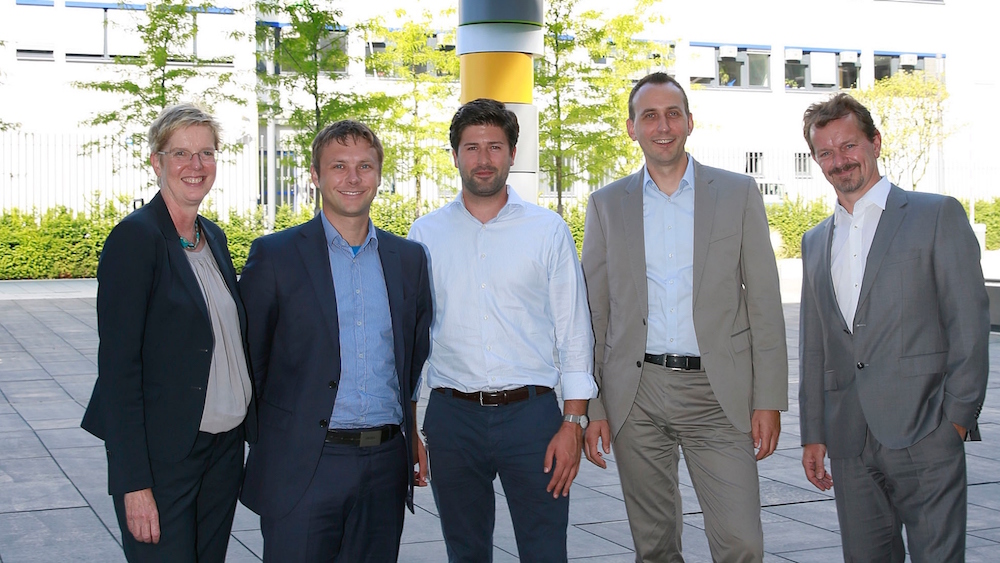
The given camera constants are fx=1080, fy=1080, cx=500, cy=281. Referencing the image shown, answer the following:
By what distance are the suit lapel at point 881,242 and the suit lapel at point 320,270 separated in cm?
199

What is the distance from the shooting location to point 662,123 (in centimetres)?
435

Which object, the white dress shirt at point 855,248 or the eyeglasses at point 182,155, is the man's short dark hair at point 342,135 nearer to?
the eyeglasses at point 182,155

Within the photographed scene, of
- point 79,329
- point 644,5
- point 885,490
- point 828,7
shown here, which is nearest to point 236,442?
point 885,490

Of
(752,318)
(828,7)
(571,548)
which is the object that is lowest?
(571,548)

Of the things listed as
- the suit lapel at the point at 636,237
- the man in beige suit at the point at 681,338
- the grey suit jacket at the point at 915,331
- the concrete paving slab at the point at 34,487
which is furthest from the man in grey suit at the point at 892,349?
the concrete paving slab at the point at 34,487

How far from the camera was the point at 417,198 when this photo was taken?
89.6 feet

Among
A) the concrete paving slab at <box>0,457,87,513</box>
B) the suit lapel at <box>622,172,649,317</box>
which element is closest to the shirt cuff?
the suit lapel at <box>622,172,649,317</box>

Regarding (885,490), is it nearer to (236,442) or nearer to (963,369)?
(963,369)

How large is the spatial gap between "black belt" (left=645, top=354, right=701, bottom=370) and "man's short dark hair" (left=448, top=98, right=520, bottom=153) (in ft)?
3.34

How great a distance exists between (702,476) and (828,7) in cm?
3802

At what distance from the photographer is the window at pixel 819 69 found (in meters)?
38.7

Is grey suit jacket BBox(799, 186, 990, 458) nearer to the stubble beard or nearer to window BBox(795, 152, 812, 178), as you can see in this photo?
the stubble beard

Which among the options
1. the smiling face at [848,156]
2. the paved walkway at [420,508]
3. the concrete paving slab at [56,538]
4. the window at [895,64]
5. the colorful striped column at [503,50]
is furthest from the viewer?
the window at [895,64]

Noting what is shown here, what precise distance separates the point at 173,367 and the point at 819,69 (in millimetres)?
38700
